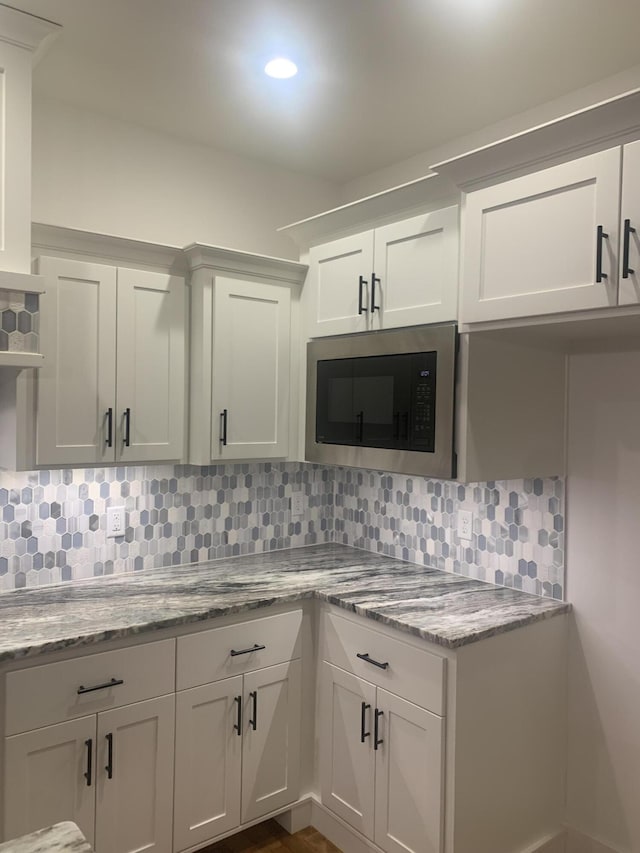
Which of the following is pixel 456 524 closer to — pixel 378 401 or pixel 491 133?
pixel 378 401

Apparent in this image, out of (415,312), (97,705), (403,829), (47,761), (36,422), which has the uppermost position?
(415,312)

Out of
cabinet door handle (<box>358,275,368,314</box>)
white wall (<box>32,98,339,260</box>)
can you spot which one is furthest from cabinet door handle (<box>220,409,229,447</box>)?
white wall (<box>32,98,339,260</box>)

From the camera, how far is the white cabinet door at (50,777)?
74.4 inches

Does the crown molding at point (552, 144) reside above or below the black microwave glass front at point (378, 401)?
above

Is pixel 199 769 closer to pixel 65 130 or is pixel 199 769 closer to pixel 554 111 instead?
pixel 65 130

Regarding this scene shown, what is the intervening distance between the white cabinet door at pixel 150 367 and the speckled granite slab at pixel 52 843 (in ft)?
5.05

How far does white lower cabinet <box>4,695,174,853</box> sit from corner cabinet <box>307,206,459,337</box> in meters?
1.53

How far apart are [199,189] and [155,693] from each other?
2020mm

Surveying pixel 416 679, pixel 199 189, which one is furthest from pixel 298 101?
pixel 416 679

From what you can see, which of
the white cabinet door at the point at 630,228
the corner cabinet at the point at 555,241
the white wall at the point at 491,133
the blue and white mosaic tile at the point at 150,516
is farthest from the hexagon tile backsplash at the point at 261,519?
the white wall at the point at 491,133

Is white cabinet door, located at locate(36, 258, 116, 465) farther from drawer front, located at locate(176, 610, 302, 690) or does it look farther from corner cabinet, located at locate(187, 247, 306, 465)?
drawer front, located at locate(176, 610, 302, 690)

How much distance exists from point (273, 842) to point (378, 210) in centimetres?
239

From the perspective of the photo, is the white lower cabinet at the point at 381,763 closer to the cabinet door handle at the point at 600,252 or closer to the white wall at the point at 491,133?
the cabinet door handle at the point at 600,252

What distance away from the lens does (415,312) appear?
7.77 ft
